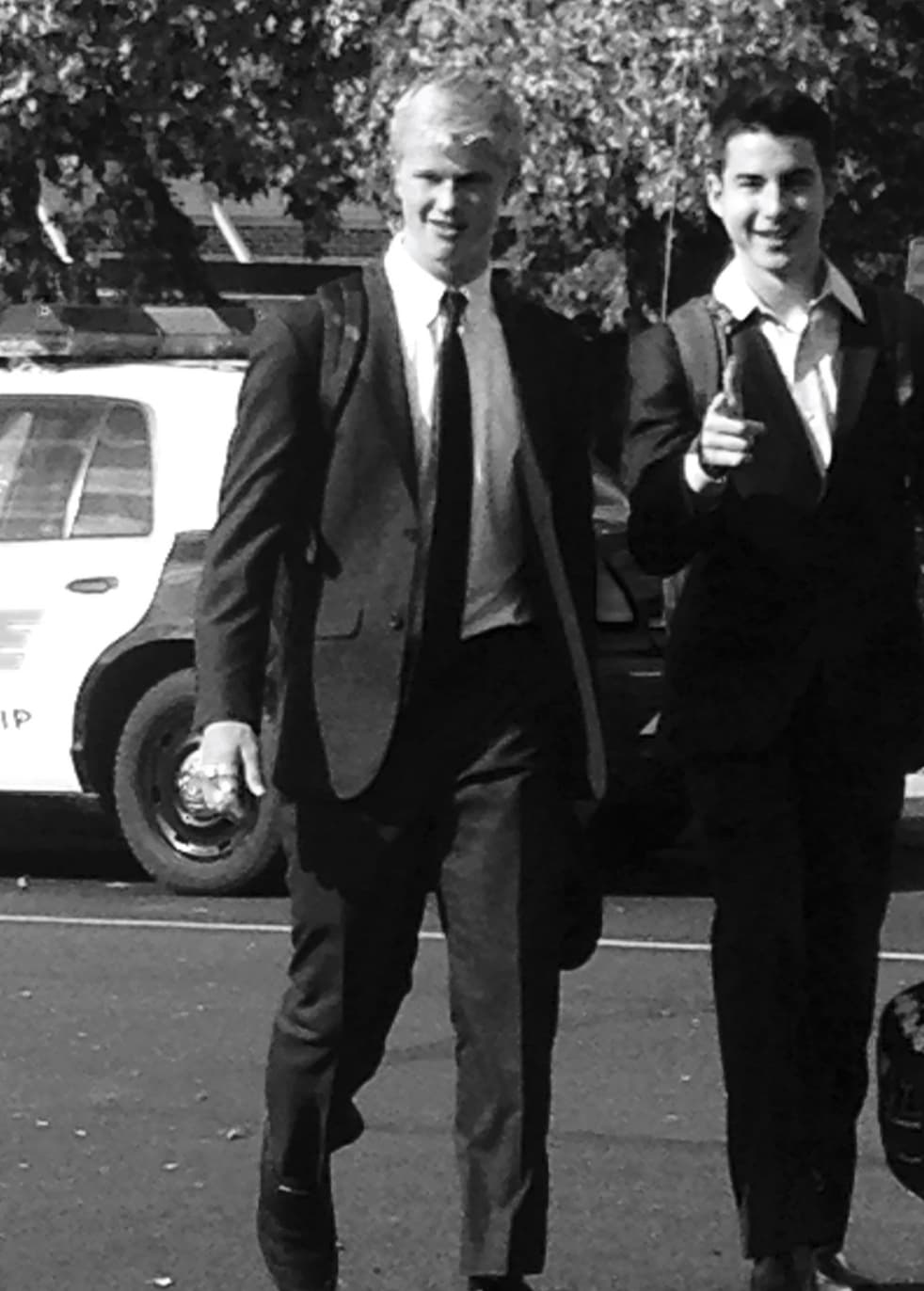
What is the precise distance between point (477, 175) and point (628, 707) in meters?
6.12

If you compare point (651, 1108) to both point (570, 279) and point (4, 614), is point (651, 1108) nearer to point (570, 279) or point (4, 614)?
point (4, 614)

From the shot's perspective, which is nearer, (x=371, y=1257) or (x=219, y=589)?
(x=219, y=589)

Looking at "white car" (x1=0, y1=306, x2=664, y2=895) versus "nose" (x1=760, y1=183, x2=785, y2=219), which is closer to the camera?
"nose" (x1=760, y1=183, x2=785, y2=219)

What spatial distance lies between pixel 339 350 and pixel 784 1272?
156 centimetres

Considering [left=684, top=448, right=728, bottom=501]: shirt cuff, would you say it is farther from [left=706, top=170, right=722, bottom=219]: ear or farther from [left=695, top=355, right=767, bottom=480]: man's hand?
[left=706, top=170, right=722, bottom=219]: ear

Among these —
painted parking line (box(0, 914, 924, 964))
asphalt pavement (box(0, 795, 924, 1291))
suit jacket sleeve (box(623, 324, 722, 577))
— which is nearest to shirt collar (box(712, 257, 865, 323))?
suit jacket sleeve (box(623, 324, 722, 577))

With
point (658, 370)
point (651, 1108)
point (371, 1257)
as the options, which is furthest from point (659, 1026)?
point (658, 370)

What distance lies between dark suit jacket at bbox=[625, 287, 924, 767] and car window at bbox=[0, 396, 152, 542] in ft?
20.6

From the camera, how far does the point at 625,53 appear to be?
1547 cm

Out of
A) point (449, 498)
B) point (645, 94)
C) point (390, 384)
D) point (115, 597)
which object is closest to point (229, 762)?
point (449, 498)

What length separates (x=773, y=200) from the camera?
5.69 m

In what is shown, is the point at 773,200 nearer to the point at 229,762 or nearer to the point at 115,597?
the point at 229,762

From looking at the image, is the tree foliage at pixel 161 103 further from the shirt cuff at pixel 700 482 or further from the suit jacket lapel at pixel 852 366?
the shirt cuff at pixel 700 482

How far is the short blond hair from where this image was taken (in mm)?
5543
